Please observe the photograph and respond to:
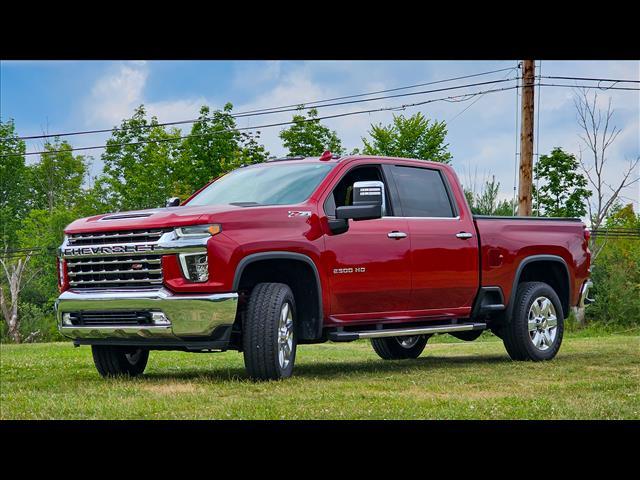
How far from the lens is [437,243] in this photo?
10.9 m

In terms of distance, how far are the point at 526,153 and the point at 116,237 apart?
19.1 metres

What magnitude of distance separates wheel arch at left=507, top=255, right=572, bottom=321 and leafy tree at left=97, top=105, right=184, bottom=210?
4196cm

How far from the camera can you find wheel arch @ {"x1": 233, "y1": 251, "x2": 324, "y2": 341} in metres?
9.35

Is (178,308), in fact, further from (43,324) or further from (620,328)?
(43,324)

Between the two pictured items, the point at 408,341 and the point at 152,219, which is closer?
the point at 152,219

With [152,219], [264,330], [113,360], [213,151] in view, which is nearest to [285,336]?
[264,330]

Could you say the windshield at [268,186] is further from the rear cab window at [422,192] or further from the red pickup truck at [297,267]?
the rear cab window at [422,192]

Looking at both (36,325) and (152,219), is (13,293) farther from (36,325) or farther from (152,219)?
(152,219)

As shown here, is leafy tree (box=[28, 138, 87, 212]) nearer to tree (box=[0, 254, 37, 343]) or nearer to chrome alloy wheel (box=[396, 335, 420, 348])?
tree (box=[0, 254, 37, 343])

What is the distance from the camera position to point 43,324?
70000mm

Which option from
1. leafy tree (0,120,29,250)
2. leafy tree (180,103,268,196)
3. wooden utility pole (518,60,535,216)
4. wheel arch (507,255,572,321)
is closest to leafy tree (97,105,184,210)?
leafy tree (180,103,268,196)

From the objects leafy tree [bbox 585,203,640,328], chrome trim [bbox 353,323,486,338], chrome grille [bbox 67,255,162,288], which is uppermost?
chrome grille [bbox 67,255,162,288]

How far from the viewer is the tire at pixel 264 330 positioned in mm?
9008
